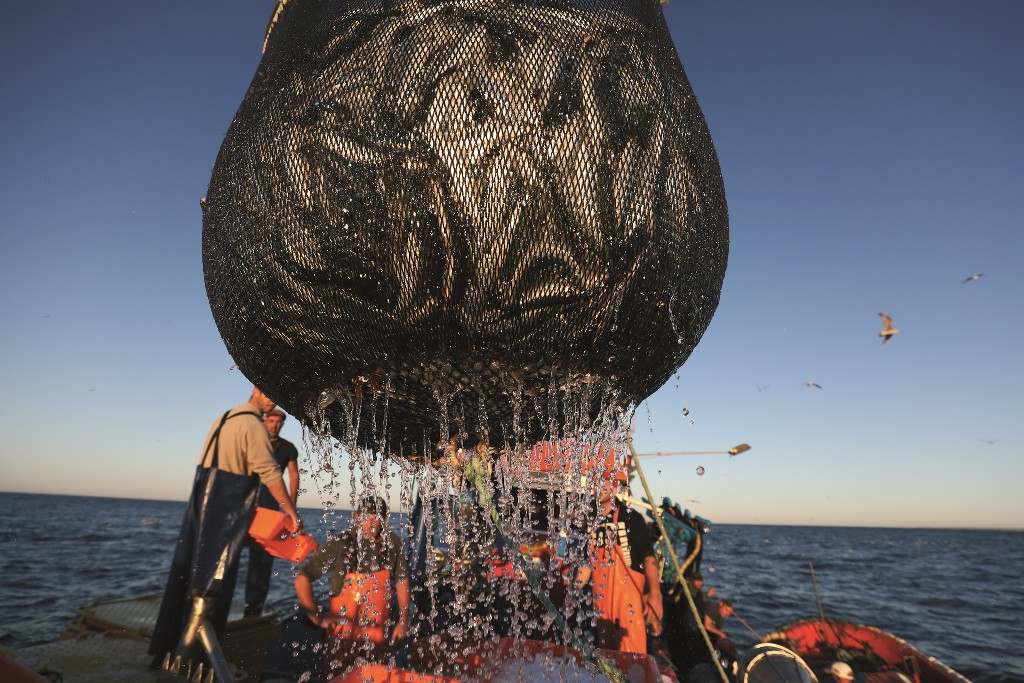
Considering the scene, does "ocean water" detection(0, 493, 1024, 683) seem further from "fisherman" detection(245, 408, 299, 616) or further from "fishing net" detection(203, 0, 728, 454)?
"fishing net" detection(203, 0, 728, 454)

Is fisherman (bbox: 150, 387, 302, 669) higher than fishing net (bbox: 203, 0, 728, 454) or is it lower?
lower

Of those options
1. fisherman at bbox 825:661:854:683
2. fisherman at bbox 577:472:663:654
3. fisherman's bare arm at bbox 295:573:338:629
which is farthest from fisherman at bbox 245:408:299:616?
fisherman at bbox 825:661:854:683

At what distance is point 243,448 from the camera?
3.85 meters

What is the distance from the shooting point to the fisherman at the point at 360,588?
3.92 m

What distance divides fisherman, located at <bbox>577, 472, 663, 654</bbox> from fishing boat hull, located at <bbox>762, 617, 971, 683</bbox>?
1357 mm

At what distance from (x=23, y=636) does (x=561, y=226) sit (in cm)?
1118

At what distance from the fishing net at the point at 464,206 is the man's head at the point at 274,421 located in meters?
4.75

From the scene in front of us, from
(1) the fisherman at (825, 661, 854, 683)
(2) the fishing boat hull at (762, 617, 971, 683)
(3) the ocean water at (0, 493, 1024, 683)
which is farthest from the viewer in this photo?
(3) the ocean water at (0, 493, 1024, 683)

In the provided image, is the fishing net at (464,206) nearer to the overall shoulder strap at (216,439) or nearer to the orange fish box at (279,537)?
the orange fish box at (279,537)

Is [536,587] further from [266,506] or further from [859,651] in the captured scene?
[859,651]

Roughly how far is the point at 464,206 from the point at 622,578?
5.04 meters

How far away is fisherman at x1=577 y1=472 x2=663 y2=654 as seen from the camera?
193 inches

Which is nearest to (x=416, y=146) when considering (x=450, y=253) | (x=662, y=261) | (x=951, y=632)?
(x=450, y=253)

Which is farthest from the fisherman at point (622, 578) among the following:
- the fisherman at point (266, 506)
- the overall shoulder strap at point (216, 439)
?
the fisherman at point (266, 506)
